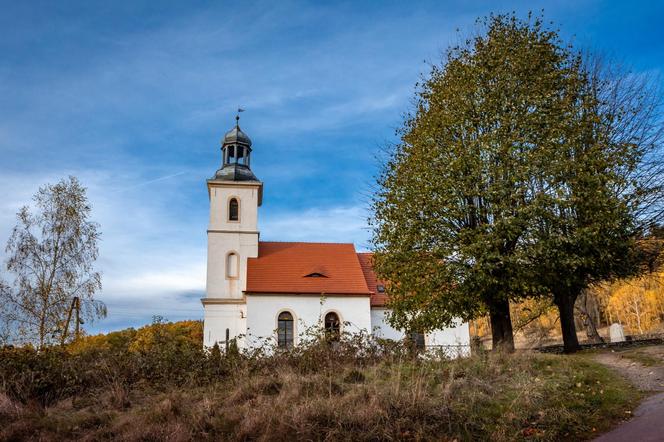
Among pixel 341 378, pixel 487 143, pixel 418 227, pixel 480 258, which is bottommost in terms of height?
pixel 341 378

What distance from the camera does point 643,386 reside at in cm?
1054

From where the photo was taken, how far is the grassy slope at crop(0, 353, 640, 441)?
7426 mm

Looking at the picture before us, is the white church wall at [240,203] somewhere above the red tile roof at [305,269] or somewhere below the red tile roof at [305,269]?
above

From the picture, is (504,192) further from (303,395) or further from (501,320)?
(303,395)

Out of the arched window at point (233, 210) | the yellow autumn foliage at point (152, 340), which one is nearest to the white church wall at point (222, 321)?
the yellow autumn foliage at point (152, 340)

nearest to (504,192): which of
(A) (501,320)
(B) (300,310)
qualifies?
(A) (501,320)

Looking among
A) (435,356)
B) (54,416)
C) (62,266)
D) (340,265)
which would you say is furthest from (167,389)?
(340,265)

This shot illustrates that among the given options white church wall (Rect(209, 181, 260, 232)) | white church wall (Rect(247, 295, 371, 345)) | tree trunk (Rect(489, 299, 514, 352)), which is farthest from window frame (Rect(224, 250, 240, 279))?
tree trunk (Rect(489, 299, 514, 352))

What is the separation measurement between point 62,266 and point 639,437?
22859 millimetres

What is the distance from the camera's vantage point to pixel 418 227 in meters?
17.4

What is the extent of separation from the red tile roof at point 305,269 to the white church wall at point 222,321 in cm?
233

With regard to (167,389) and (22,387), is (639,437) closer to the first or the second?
(167,389)

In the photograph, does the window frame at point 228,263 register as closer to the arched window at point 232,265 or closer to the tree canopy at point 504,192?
the arched window at point 232,265

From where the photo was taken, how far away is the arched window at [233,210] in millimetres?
35188
